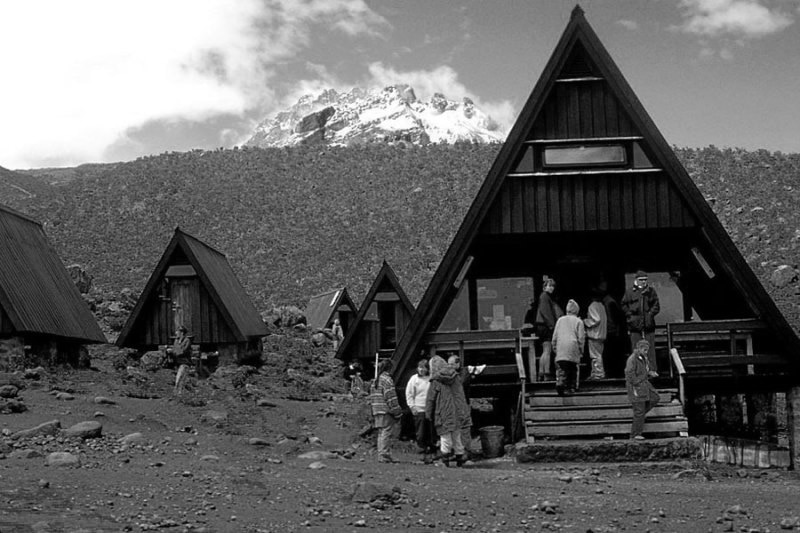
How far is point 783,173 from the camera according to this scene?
79062 millimetres

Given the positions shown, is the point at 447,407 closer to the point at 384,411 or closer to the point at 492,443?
the point at 384,411

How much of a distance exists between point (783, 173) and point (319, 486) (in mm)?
74150

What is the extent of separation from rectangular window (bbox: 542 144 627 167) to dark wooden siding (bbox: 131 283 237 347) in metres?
15.0

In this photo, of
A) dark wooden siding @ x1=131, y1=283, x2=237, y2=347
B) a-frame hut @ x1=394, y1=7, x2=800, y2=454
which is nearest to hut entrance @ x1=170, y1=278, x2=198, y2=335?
dark wooden siding @ x1=131, y1=283, x2=237, y2=347

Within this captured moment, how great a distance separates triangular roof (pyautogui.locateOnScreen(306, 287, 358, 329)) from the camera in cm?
4991

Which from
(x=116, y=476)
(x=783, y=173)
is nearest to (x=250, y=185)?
(x=783, y=173)

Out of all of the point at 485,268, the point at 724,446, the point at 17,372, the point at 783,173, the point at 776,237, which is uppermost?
the point at 783,173

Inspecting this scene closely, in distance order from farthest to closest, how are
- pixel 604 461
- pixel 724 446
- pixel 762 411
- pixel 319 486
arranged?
pixel 762 411 < pixel 724 446 < pixel 604 461 < pixel 319 486

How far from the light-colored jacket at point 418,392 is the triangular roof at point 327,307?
32155 mm

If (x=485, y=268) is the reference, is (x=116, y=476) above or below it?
below

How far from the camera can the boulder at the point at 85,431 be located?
1523cm

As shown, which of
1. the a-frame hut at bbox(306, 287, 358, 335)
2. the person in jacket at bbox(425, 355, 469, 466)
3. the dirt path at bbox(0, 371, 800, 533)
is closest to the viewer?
the dirt path at bbox(0, 371, 800, 533)

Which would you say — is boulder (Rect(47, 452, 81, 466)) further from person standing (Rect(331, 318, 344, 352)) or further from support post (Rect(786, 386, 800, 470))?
person standing (Rect(331, 318, 344, 352))

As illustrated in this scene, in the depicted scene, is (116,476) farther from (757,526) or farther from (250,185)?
(250,185)
